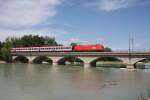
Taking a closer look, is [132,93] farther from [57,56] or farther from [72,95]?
[57,56]

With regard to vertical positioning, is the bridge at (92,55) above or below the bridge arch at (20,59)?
above

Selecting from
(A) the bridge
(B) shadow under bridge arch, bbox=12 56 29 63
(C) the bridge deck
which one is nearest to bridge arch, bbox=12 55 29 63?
(B) shadow under bridge arch, bbox=12 56 29 63

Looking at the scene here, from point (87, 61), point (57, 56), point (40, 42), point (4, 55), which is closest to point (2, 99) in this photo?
point (87, 61)

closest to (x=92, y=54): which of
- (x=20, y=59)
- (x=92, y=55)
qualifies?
(x=92, y=55)

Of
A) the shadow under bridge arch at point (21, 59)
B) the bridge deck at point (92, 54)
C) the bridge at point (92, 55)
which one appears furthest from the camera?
the shadow under bridge arch at point (21, 59)

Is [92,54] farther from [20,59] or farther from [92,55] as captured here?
[20,59]

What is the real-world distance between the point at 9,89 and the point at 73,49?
6105 centimetres

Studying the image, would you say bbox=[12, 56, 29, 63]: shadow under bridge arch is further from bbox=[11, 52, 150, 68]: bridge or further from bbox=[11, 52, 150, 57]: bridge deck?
bbox=[11, 52, 150, 57]: bridge deck

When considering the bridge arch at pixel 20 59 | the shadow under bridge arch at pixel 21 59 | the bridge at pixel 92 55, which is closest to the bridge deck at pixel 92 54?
the bridge at pixel 92 55

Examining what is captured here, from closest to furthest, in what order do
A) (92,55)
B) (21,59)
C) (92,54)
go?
(92,54) < (92,55) < (21,59)

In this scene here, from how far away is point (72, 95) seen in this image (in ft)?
90.5

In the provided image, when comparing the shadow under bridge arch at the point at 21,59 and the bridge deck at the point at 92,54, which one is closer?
the bridge deck at the point at 92,54

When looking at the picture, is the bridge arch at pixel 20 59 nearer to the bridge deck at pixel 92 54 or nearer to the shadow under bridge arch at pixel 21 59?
the shadow under bridge arch at pixel 21 59

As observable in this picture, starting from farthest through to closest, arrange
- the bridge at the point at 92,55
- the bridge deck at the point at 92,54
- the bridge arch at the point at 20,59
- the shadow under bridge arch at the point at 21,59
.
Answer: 1. the shadow under bridge arch at the point at 21,59
2. the bridge arch at the point at 20,59
3. the bridge at the point at 92,55
4. the bridge deck at the point at 92,54
